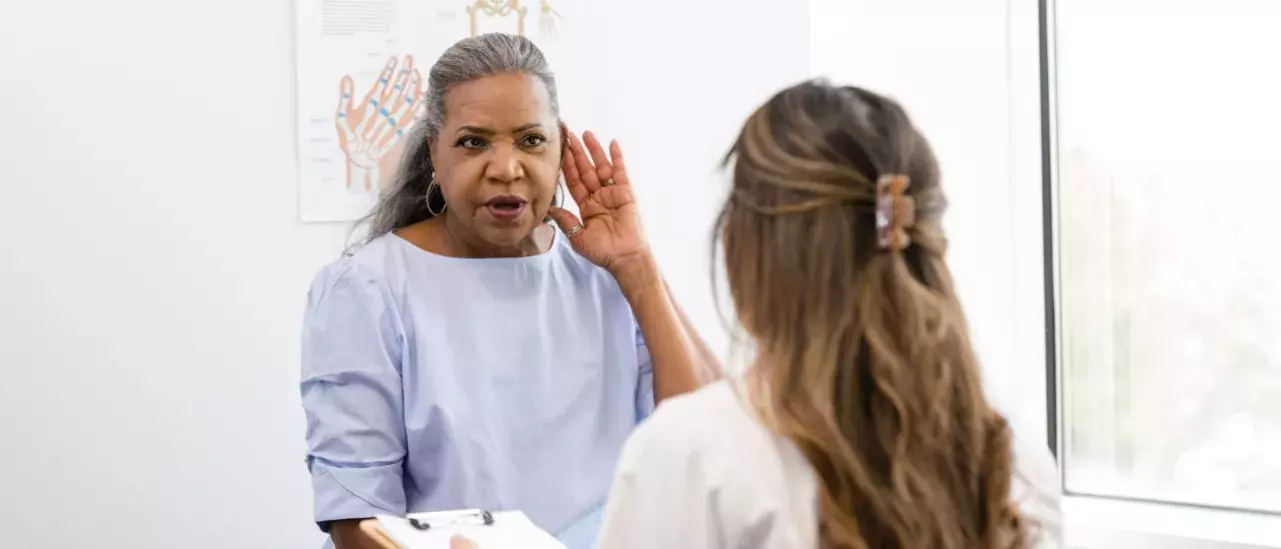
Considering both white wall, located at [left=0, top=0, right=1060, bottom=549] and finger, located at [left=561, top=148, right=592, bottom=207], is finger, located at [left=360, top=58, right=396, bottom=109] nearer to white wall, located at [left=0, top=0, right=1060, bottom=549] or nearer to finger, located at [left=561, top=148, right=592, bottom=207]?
white wall, located at [left=0, top=0, right=1060, bottom=549]

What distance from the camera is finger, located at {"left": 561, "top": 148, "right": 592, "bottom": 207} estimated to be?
6.05 feet

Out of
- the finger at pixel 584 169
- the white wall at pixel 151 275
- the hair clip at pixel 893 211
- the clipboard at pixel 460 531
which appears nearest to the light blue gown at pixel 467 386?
the finger at pixel 584 169

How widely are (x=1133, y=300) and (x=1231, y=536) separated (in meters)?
0.53

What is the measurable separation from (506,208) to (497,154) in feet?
0.25

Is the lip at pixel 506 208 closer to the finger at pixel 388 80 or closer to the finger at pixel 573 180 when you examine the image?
the finger at pixel 573 180

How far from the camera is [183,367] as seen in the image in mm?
2211

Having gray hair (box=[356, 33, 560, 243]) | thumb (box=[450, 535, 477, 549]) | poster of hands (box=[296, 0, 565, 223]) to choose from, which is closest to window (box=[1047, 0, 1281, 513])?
poster of hands (box=[296, 0, 565, 223])

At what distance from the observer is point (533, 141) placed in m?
1.70

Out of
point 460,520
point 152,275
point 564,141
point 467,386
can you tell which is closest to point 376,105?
point 152,275

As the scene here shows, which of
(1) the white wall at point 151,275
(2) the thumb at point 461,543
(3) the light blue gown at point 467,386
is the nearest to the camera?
(2) the thumb at point 461,543

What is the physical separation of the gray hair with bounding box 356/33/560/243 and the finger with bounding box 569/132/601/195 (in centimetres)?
10

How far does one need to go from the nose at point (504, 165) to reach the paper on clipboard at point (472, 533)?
459 mm

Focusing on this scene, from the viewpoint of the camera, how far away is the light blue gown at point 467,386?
159cm

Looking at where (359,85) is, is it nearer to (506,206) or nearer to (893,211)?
(506,206)
